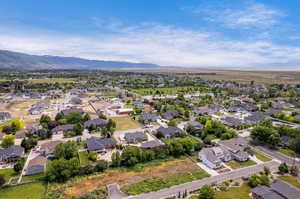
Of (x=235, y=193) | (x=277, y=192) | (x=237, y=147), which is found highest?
(x=277, y=192)

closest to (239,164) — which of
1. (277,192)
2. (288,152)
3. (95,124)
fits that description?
(277,192)

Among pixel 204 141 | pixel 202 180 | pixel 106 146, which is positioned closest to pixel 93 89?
pixel 106 146

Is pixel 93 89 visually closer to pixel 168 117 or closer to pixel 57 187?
pixel 168 117

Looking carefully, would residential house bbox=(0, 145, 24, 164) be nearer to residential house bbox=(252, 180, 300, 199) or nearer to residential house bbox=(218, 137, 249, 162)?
residential house bbox=(252, 180, 300, 199)

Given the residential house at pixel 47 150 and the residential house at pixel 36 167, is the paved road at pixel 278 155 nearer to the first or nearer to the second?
the residential house at pixel 36 167

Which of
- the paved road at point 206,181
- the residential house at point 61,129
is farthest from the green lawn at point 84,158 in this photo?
the residential house at point 61,129

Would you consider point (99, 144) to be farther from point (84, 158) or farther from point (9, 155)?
point (9, 155)

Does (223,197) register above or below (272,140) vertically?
below
